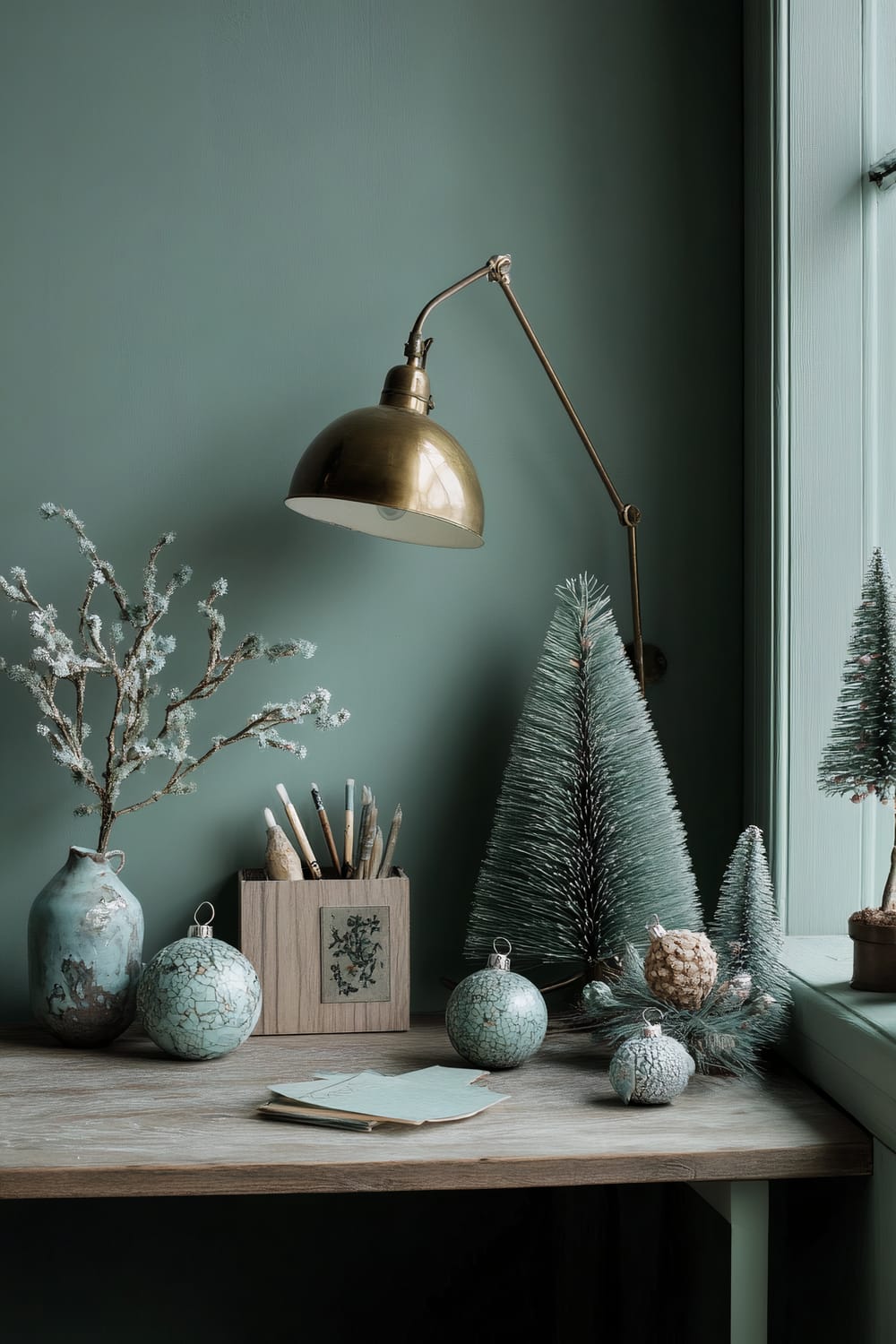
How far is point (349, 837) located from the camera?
121cm

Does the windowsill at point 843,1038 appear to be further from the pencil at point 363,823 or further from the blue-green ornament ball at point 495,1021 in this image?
the pencil at point 363,823

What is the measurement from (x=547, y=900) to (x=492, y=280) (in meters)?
0.69

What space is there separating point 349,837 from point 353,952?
123mm

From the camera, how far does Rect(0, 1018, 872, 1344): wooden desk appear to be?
842 mm

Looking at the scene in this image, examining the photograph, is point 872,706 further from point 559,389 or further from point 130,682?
point 130,682

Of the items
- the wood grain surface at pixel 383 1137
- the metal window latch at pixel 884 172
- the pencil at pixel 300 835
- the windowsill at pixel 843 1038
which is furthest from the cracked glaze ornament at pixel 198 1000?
the metal window latch at pixel 884 172

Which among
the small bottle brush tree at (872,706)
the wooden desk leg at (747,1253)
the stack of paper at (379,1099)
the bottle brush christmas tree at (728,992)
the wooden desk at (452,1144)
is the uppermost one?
the small bottle brush tree at (872,706)

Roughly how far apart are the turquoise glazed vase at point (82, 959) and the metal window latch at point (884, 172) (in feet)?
3.64

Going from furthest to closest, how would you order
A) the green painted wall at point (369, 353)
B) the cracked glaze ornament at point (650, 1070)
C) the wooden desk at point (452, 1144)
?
the green painted wall at point (369, 353)
the cracked glaze ornament at point (650, 1070)
the wooden desk at point (452, 1144)

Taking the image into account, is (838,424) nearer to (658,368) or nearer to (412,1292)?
(658,368)

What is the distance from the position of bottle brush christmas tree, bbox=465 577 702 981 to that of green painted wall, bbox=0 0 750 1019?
119mm

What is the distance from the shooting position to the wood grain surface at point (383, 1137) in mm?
842

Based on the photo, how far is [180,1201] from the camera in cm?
131

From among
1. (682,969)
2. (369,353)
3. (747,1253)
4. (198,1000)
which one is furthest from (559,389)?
(747,1253)
